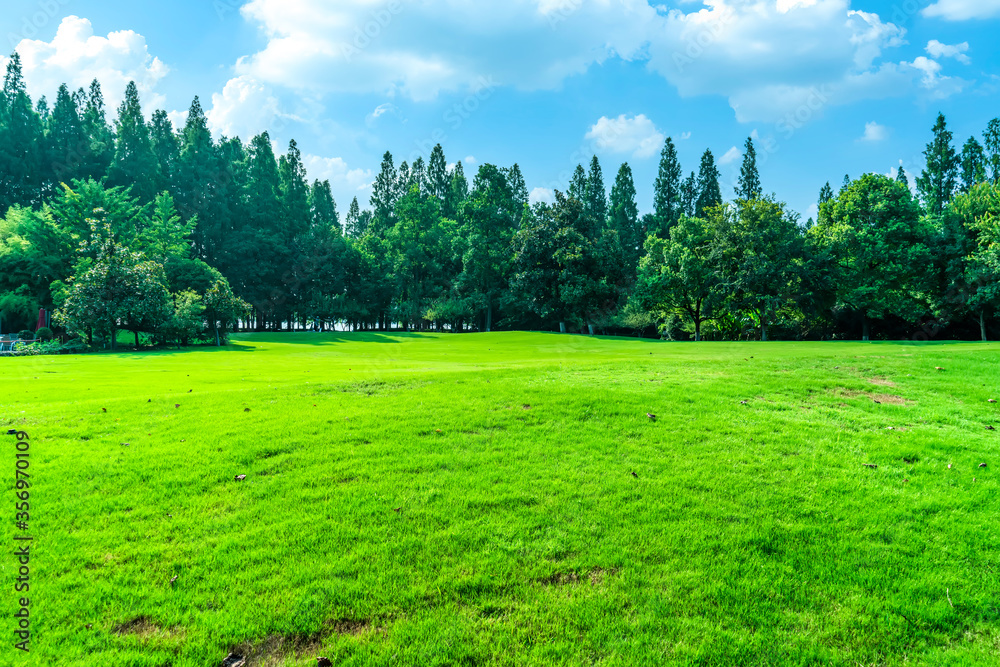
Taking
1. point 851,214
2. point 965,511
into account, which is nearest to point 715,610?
point 965,511

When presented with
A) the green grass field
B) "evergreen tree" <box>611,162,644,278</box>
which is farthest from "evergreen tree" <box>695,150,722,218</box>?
the green grass field

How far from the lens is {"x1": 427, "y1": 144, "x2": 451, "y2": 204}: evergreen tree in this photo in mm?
77188

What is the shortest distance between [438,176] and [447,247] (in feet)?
59.0

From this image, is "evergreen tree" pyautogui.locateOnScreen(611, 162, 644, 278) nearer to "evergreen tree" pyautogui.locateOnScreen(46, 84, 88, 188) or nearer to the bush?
the bush

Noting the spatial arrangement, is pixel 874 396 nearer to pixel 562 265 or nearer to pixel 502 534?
pixel 502 534

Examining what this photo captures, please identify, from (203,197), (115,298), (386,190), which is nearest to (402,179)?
(386,190)

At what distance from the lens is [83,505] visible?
507 cm

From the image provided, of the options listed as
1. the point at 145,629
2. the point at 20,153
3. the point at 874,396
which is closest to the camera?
the point at 145,629

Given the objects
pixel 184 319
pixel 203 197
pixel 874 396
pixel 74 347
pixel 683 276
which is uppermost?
pixel 203 197

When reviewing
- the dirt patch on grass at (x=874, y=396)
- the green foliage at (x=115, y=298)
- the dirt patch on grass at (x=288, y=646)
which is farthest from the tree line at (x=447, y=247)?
the dirt patch on grass at (x=288, y=646)

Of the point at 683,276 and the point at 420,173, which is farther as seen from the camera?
the point at 420,173

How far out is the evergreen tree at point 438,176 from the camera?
7719cm

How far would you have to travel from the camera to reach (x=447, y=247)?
65.2 meters

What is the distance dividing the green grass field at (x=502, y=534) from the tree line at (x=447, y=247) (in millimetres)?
29348
